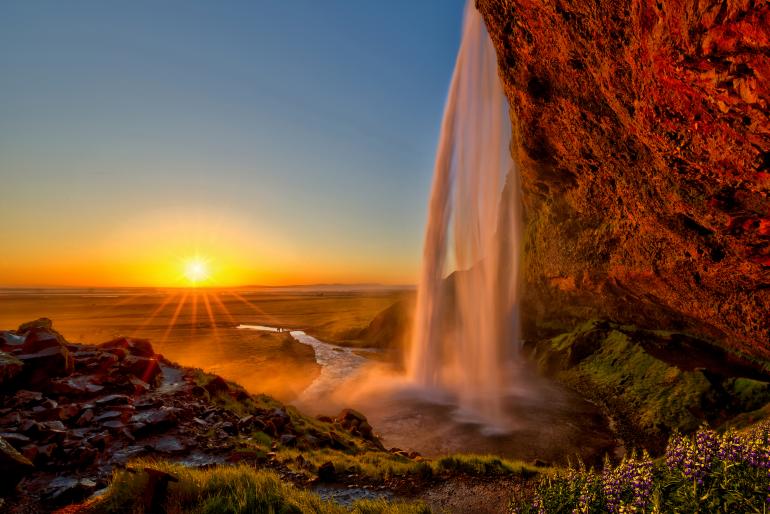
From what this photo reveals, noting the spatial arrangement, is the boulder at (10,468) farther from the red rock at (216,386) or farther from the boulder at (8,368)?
the red rock at (216,386)

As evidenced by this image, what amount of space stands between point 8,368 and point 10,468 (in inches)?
270

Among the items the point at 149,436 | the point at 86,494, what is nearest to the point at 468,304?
the point at 149,436

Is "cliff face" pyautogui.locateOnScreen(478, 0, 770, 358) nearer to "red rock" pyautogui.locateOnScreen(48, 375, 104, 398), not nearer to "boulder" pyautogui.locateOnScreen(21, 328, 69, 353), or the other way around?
"red rock" pyautogui.locateOnScreen(48, 375, 104, 398)

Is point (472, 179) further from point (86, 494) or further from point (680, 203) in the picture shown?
point (86, 494)

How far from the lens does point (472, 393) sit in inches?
907

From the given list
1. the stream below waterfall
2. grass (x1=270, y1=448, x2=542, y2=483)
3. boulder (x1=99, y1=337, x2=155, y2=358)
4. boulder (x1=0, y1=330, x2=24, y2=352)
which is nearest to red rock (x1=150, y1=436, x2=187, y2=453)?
grass (x1=270, y1=448, x2=542, y2=483)

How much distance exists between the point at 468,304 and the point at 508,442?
58.4 ft

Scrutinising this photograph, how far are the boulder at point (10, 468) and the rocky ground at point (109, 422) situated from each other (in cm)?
2

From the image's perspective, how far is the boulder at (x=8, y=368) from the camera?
37.5ft

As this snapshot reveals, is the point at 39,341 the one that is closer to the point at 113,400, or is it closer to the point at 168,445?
the point at 113,400

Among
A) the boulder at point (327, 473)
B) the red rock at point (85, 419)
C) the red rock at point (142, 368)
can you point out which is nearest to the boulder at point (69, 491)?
the red rock at point (85, 419)

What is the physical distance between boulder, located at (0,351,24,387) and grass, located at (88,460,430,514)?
27.5 ft

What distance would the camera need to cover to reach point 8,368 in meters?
11.6

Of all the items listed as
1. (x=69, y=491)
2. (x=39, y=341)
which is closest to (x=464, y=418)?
(x=69, y=491)
